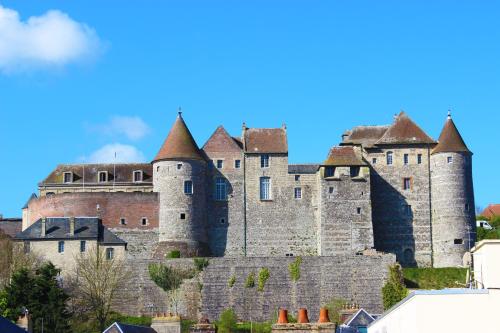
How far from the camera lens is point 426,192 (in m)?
74.0

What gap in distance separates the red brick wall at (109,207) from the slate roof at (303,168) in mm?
9343

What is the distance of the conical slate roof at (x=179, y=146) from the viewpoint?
7312 cm

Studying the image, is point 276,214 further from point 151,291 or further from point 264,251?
point 151,291

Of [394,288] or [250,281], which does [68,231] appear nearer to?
[250,281]

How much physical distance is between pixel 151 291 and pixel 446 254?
1937cm

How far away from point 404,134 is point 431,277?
10900 millimetres

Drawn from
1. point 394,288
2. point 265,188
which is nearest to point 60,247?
point 265,188

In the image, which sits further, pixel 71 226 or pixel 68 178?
pixel 68 178

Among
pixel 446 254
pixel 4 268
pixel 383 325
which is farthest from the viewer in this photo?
pixel 446 254

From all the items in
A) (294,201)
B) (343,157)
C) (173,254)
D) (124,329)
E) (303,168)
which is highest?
(343,157)

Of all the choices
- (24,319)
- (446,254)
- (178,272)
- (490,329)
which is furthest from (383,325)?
(446,254)

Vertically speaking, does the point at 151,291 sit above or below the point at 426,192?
below

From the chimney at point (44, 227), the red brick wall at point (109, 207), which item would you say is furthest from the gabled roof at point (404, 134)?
the chimney at point (44, 227)

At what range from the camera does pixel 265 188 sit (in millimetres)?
74500
